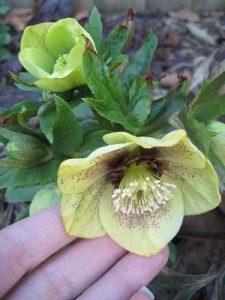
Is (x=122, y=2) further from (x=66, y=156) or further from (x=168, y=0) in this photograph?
(x=66, y=156)

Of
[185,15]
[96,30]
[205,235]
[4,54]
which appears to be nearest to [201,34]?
[185,15]

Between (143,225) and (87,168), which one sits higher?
(87,168)

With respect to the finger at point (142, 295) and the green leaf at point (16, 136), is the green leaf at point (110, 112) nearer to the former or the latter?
the green leaf at point (16, 136)

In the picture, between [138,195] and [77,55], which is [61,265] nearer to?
[138,195]

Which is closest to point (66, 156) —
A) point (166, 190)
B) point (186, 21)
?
point (166, 190)

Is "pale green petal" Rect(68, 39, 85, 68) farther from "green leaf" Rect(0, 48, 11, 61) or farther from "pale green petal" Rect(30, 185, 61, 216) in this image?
"green leaf" Rect(0, 48, 11, 61)

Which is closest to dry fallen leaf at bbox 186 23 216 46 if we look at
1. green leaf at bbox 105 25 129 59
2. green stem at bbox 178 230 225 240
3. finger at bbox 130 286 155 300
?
green stem at bbox 178 230 225 240

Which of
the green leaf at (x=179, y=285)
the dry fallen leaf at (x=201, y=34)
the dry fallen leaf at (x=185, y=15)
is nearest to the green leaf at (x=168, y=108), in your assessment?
the green leaf at (x=179, y=285)

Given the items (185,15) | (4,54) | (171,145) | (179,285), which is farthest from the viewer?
(185,15)
